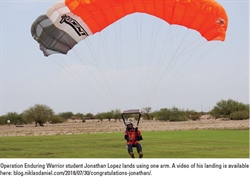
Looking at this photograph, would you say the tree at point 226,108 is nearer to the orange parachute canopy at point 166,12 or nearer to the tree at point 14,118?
the tree at point 14,118

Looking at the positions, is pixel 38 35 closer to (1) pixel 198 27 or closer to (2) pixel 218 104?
(1) pixel 198 27

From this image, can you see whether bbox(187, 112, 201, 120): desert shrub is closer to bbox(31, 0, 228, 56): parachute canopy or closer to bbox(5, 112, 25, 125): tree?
bbox(5, 112, 25, 125): tree

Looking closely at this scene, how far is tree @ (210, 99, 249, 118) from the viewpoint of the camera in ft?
243

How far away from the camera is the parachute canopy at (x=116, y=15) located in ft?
45.2

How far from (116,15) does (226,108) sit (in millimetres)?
65185

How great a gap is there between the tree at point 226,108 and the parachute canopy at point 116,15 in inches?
2449

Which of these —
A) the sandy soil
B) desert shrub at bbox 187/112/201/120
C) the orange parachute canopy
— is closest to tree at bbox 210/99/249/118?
desert shrub at bbox 187/112/201/120

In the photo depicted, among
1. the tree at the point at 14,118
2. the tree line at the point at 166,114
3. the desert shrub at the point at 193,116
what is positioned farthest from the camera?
the tree at the point at 14,118

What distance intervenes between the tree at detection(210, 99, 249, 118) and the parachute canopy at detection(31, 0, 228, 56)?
204 feet

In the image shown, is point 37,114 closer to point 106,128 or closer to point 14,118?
point 14,118

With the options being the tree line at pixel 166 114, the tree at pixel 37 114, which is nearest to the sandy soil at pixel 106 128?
the tree line at pixel 166 114

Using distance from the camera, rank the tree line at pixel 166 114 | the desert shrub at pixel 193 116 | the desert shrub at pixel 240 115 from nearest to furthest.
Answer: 1. the desert shrub at pixel 240 115
2. the tree line at pixel 166 114
3. the desert shrub at pixel 193 116
